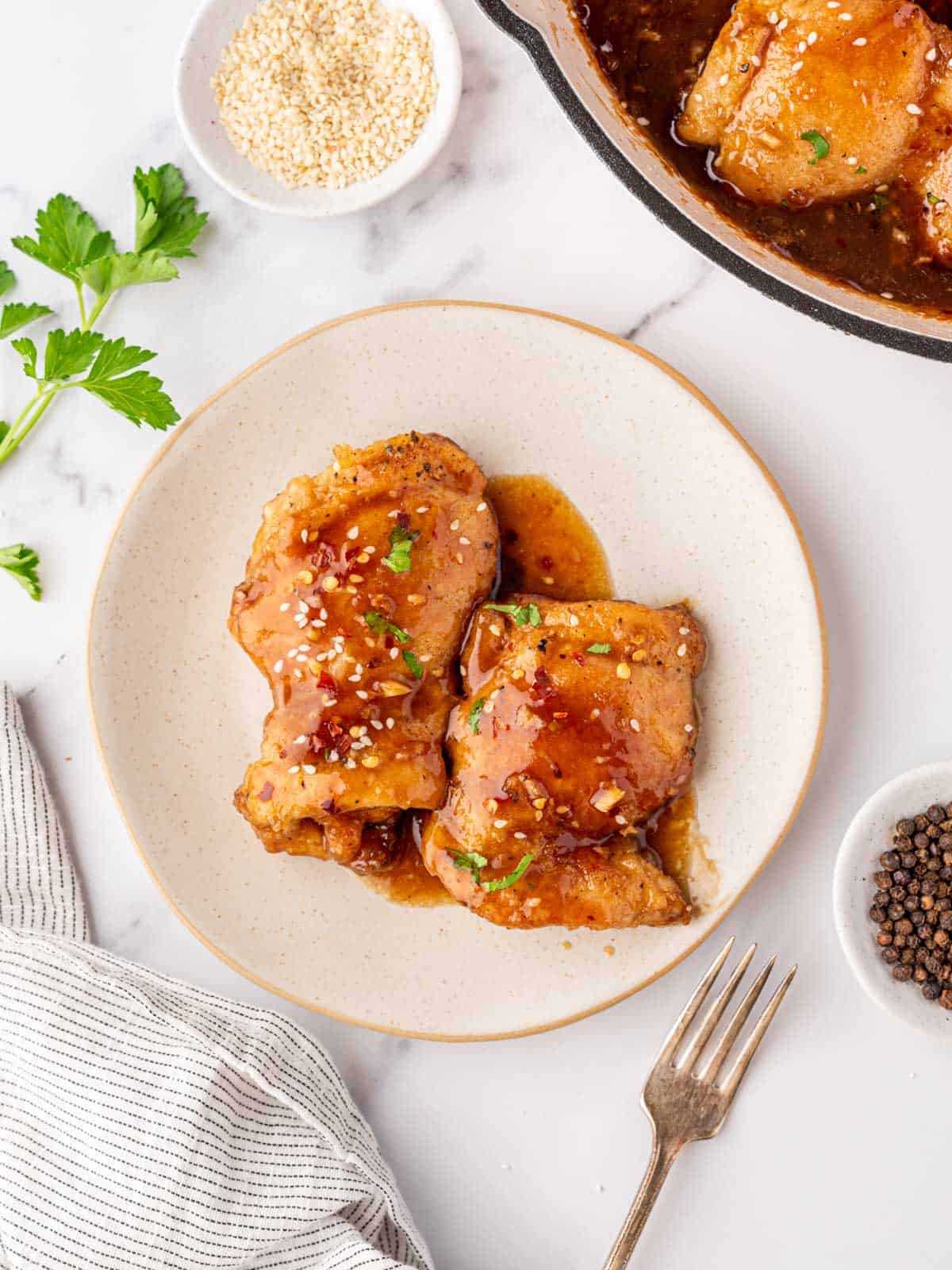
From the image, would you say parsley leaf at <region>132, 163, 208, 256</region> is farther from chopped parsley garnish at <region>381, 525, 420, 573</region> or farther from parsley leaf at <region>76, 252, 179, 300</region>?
chopped parsley garnish at <region>381, 525, 420, 573</region>

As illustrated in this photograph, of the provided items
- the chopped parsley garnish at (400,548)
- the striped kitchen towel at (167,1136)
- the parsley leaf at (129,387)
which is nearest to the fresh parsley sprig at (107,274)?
the parsley leaf at (129,387)

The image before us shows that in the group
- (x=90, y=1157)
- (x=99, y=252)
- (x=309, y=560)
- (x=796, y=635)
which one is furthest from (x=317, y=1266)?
(x=99, y=252)

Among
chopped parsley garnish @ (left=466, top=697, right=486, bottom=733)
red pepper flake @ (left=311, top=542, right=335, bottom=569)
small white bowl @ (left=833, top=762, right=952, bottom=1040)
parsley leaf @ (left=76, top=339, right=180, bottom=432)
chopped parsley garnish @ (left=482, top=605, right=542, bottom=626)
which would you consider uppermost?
parsley leaf @ (left=76, top=339, right=180, bottom=432)

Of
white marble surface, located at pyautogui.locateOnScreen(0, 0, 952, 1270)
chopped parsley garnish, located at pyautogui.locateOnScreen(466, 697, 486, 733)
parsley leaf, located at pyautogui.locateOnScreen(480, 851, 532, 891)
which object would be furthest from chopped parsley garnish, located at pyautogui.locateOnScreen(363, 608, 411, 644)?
white marble surface, located at pyautogui.locateOnScreen(0, 0, 952, 1270)

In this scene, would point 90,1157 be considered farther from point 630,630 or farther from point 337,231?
point 337,231

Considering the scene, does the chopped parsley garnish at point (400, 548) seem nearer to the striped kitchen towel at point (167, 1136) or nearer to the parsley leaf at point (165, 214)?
the parsley leaf at point (165, 214)
